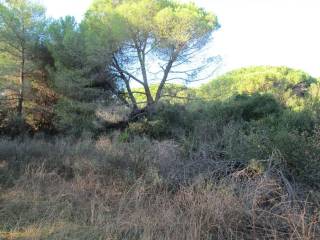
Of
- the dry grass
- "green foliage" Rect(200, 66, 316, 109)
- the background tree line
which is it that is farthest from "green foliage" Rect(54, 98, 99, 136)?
the dry grass

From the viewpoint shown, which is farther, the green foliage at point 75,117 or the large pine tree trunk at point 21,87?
the large pine tree trunk at point 21,87

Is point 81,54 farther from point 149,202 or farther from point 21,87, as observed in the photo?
point 149,202

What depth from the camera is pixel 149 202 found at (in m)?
5.34

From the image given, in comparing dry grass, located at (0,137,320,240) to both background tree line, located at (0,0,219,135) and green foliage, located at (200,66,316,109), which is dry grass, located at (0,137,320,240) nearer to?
background tree line, located at (0,0,219,135)

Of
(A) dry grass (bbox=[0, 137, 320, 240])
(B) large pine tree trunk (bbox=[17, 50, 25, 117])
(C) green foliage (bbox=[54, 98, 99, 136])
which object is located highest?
(B) large pine tree trunk (bbox=[17, 50, 25, 117])

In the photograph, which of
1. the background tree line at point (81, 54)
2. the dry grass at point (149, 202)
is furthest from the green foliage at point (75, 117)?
the dry grass at point (149, 202)

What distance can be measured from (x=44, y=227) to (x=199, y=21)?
50.0ft

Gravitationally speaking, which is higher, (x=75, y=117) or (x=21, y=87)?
(x=21, y=87)

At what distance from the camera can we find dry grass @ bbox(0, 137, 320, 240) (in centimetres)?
428

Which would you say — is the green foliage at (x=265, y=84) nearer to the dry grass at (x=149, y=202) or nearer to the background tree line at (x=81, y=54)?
the background tree line at (x=81, y=54)

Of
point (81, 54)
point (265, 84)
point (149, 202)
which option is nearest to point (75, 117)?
point (81, 54)

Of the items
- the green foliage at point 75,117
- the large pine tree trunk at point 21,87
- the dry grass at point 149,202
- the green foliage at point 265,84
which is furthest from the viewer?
the green foliage at point 265,84

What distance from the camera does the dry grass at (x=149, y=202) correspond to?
14.0ft

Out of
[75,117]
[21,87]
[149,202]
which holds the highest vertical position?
[21,87]
